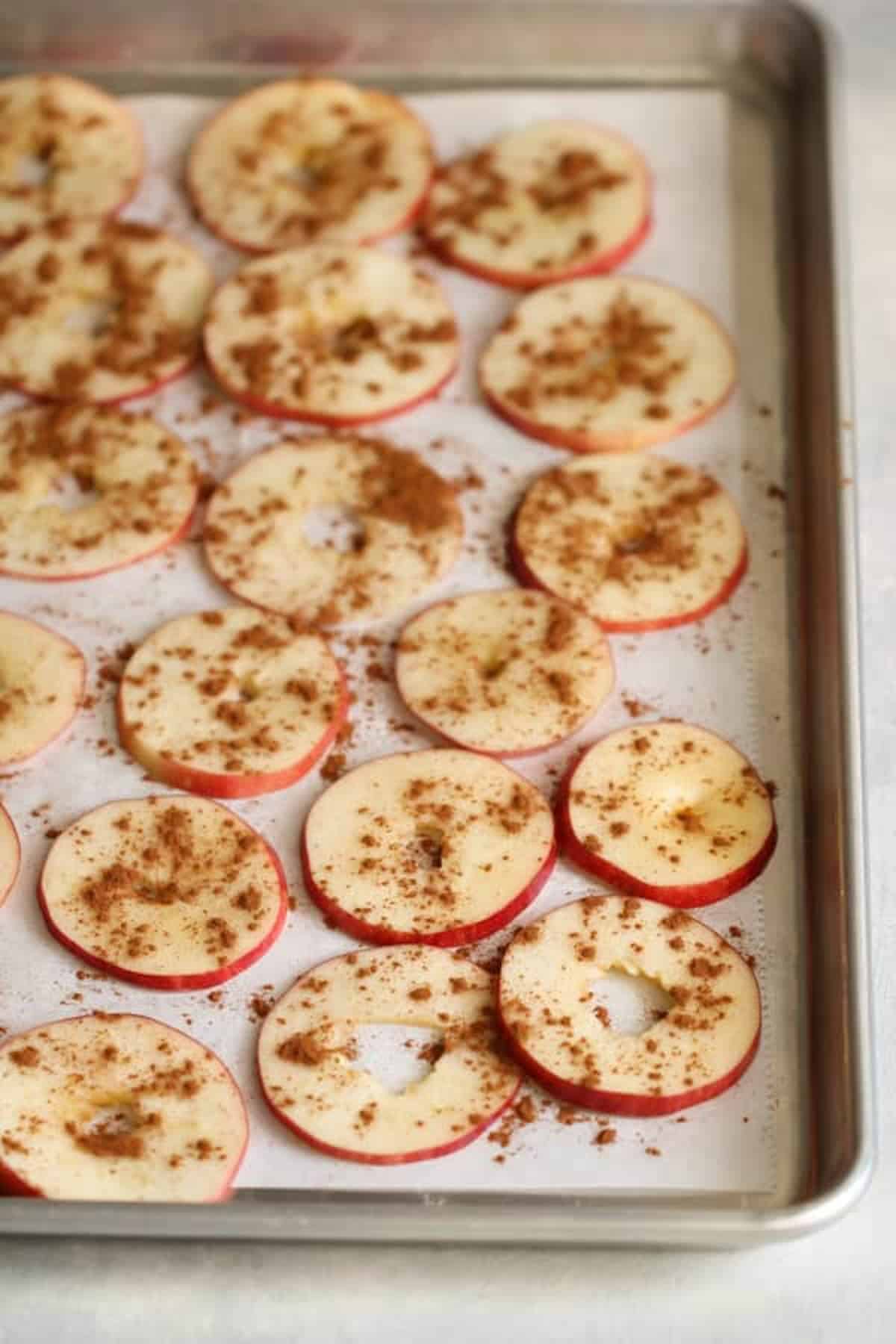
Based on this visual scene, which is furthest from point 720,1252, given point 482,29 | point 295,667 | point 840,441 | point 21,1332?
point 482,29

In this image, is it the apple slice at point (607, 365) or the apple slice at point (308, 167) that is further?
the apple slice at point (308, 167)

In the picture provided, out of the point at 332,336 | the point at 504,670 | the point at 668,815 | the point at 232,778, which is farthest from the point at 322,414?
the point at 668,815

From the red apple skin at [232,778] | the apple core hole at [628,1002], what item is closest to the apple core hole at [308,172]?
the red apple skin at [232,778]

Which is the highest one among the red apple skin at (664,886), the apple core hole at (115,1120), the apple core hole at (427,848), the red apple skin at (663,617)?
the red apple skin at (663,617)

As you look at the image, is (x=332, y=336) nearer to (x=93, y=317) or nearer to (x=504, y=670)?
(x=93, y=317)

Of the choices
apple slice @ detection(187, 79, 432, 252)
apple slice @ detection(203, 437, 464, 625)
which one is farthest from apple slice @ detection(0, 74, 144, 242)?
apple slice @ detection(203, 437, 464, 625)

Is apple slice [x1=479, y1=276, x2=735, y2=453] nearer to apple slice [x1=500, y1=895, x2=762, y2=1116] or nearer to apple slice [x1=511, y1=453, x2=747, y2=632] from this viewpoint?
apple slice [x1=511, y1=453, x2=747, y2=632]

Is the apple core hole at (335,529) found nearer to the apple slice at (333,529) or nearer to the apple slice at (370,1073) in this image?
the apple slice at (333,529)

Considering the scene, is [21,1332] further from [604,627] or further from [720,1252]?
[604,627]
